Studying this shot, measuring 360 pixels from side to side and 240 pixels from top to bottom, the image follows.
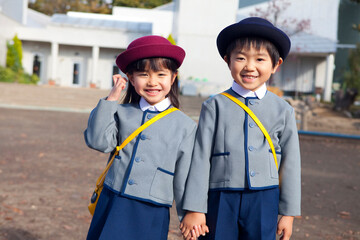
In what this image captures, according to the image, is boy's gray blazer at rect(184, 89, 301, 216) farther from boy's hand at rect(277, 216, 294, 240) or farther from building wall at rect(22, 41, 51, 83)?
building wall at rect(22, 41, 51, 83)

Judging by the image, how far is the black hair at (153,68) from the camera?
2205mm

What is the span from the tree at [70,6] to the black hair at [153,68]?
42.2 m

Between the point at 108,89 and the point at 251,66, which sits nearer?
the point at 251,66

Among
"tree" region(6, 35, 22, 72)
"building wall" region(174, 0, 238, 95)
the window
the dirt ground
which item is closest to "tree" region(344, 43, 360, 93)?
"building wall" region(174, 0, 238, 95)

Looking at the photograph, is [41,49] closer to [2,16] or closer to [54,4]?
[2,16]

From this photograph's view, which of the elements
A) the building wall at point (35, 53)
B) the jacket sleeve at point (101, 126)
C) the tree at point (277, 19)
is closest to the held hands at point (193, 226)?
the jacket sleeve at point (101, 126)

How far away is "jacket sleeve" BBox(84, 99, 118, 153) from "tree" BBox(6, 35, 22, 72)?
1030 inches

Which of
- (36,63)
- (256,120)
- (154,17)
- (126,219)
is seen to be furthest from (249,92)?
(154,17)

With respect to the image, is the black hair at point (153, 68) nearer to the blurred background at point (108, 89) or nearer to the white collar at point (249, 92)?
the white collar at point (249, 92)

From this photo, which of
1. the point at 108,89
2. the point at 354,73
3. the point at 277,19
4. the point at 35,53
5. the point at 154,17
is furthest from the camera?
the point at 154,17

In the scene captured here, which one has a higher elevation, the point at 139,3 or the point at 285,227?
the point at 139,3

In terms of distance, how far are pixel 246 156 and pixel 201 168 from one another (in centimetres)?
23

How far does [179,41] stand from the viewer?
25.5m

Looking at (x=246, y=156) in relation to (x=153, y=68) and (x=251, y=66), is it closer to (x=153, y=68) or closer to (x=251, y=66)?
(x=251, y=66)
